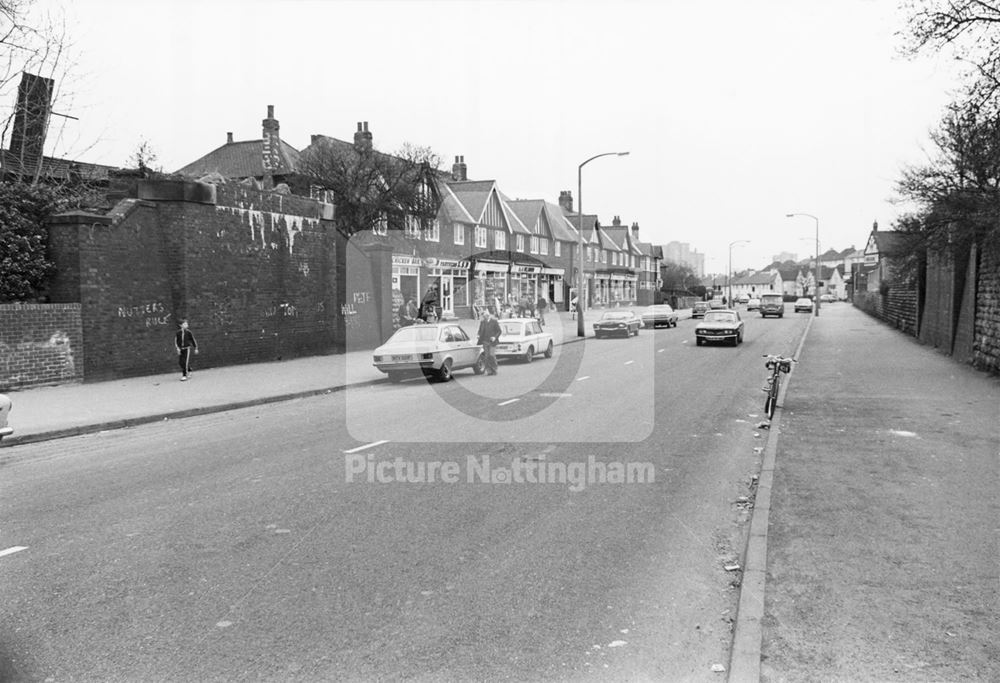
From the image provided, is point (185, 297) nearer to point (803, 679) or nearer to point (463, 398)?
point (463, 398)

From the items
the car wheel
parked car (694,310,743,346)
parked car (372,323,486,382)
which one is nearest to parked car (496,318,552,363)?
parked car (372,323,486,382)

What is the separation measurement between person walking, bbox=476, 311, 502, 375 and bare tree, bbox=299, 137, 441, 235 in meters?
12.6

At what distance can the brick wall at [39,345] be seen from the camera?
1488 cm

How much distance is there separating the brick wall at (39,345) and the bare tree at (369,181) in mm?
14897

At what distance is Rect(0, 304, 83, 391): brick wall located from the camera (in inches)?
586

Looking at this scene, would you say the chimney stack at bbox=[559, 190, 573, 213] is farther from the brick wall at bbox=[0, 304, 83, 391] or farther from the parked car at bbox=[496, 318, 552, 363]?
the brick wall at bbox=[0, 304, 83, 391]

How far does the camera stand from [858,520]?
6.48 m

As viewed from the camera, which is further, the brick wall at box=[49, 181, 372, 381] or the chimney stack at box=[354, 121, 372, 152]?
the chimney stack at box=[354, 121, 372, 152]

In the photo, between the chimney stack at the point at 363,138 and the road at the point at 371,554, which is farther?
the chimney stack at the point at 363,138

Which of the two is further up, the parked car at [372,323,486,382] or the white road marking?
the parked car at [372,323,486,382]

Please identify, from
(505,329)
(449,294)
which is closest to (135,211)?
(505,329)

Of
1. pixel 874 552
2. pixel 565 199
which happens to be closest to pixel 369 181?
pixel 874 552

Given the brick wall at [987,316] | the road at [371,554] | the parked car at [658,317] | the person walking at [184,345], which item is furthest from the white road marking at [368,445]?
the parked car at [658,317]

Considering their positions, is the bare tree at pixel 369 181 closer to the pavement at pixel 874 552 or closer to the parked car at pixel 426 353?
the parked car at pixel 426 353
